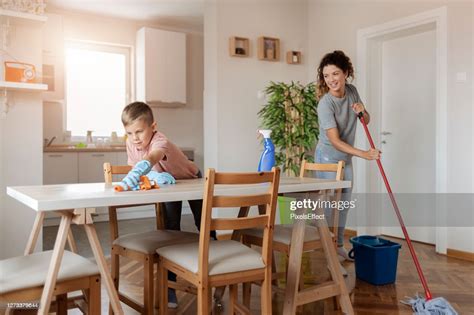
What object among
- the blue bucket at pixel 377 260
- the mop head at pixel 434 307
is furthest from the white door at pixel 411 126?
the mop head at pixel 434 307

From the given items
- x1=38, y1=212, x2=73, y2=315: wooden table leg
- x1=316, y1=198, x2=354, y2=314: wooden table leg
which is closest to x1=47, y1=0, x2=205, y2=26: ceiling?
x1=316, y1=198, x2=354, y2=314: wooden table leg

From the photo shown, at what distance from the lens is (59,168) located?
4934mm

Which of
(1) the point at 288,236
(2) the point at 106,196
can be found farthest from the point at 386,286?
(2) the point at 106,196

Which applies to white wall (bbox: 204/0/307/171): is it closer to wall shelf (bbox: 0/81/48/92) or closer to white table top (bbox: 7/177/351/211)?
wall shelf (bbox: 0/81/48/92)

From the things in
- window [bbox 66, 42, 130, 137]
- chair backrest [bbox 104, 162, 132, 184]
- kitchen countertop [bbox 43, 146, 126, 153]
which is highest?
window [bbox 66, 42, 130, 137]

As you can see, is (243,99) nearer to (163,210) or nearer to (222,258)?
(163,210)

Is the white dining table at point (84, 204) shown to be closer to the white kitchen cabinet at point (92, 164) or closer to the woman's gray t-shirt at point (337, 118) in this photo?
the woman's gray t-shirt at point (337, 118)

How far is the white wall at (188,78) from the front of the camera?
17.9 ft

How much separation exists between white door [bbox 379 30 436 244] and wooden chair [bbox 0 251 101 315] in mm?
3226

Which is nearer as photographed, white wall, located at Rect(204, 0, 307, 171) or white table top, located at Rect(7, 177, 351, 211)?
white table top, located at Rect(7, 177, 351, 211)

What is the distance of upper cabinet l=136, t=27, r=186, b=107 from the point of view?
223 inches

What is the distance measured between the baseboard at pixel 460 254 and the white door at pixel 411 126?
371 mm

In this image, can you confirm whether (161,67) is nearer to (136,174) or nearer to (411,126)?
(411,126)

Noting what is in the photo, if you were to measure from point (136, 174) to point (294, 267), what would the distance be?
2.83 ft
